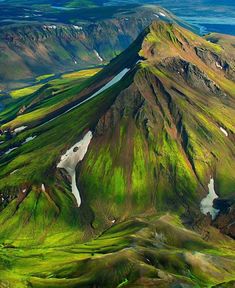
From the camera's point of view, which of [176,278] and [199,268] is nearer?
[176,278]

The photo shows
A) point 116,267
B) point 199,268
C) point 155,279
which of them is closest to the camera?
point 155,279

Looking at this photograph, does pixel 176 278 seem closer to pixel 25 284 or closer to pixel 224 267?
pixel 224 267

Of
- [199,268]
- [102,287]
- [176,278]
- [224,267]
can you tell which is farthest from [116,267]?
[224,267]

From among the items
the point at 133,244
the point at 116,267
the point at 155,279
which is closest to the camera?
the point at 155,279

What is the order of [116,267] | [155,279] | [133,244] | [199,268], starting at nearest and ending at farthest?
1. [155,279]
2. [116,267]
3. [199,268]
4. [133,244]

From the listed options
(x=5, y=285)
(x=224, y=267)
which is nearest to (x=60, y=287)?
(x=5, y=285)

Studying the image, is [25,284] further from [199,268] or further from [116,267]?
[199,268]

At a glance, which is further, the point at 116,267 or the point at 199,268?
the point at 199,268

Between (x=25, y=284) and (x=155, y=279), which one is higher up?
(x=155, y=279)

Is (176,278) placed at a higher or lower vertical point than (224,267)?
higher
